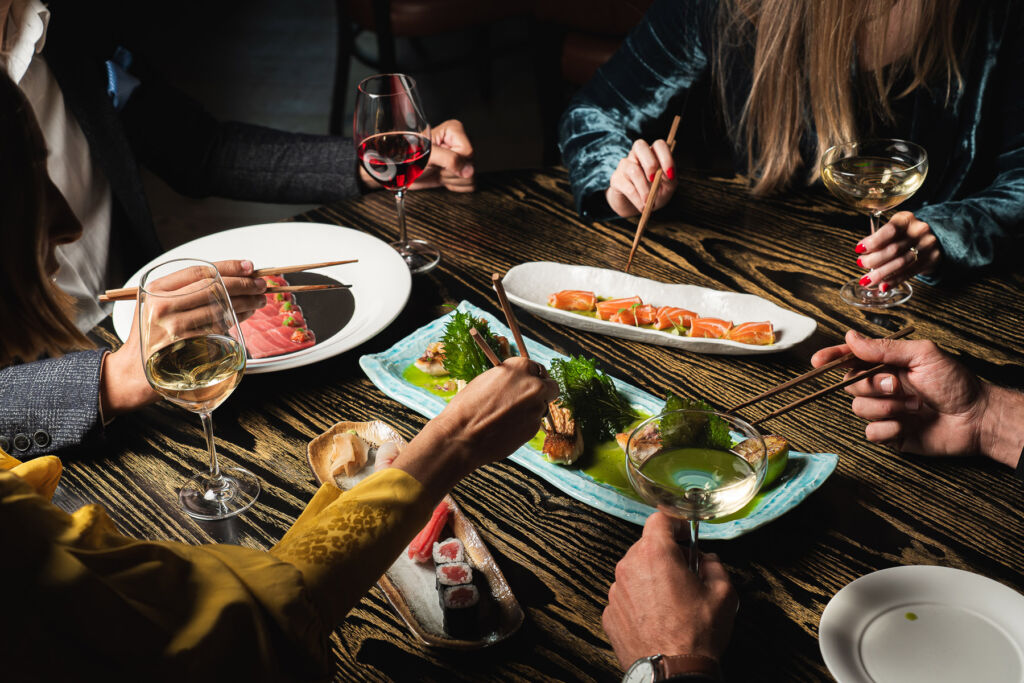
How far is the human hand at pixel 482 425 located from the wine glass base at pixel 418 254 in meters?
0.57

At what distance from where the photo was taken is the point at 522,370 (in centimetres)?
112

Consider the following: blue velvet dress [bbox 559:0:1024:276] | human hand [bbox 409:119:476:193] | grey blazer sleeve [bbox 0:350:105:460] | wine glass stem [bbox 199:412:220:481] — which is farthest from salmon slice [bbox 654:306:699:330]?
grey blazer sleeve [bbox 0:350:105:460]

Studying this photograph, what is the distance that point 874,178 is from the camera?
5.15ft

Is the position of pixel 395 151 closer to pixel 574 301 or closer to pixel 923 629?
pixel 574 301

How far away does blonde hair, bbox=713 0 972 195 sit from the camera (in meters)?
1.74

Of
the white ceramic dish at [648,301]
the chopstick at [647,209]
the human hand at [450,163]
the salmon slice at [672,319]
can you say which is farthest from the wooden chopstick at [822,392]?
the human hand at [450,163]

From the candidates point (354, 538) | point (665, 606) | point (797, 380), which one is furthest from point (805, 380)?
point (354, 538)

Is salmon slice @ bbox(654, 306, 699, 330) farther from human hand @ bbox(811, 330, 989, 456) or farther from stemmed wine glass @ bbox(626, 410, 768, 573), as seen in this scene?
stemmed wine glass @ bbox(626, 410, 768, 573)

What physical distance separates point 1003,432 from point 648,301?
614 millimetres

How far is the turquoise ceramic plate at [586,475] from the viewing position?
106 cm

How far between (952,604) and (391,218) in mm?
1324

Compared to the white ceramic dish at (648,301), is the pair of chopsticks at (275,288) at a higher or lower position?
higher

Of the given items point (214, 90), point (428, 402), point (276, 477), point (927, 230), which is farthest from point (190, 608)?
point (214, 90)

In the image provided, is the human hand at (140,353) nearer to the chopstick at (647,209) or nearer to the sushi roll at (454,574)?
the sushi roll at (454,574)
